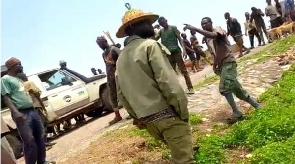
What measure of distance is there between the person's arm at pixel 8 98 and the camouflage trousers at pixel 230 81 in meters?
2.77

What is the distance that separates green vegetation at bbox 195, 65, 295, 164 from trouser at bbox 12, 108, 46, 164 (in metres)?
2.11

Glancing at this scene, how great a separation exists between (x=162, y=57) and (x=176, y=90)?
31 cm

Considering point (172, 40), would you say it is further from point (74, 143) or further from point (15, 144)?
point (15, 144)

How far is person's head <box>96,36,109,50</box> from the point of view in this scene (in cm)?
870

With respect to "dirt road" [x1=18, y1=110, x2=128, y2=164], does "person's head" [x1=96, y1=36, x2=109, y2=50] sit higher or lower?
higher

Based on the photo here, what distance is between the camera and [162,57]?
13.1 ft

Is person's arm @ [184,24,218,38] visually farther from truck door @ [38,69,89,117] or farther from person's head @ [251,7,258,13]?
person's head @ [251,7,258,13]

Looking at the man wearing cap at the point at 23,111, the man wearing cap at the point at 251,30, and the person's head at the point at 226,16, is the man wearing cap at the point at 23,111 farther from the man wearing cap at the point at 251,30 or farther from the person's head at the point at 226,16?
the man wearing cap at the point at 251,30

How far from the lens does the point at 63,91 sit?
11945mm

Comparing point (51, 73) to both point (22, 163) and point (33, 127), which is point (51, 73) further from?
point (33, 127)

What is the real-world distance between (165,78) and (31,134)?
8.54 feet

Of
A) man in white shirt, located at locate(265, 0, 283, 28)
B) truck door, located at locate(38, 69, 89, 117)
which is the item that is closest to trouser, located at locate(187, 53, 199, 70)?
man in white shirt, located at locate(265, 0, 283, 28)

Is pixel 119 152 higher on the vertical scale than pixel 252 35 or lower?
higher

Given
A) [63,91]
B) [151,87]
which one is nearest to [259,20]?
[63,91]
